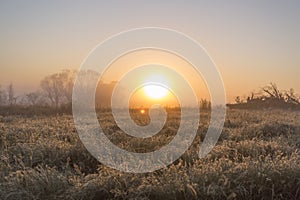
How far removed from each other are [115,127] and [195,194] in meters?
5.41

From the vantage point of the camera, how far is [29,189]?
4.43 metres

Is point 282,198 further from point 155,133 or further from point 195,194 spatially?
point 155,133

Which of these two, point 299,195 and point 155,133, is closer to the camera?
point 299,195

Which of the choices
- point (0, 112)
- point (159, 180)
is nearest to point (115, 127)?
point (159, 180)

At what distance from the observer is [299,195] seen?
4441 mm

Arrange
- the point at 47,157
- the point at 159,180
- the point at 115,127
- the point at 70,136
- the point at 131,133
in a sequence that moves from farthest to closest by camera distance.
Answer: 1. the point at 115,127
2. the point at 131,133
3. the point at 70,136
4. the point at 47,157
5. the point at 159,180

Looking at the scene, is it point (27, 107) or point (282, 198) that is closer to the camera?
point (282, 198)

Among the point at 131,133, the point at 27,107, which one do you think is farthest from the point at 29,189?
the point at 27,107

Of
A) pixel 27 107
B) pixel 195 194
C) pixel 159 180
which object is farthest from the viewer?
pixel 27 107

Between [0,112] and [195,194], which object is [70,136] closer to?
[195,194]

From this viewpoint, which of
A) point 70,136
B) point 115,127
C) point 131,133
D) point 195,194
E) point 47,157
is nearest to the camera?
point 195,194

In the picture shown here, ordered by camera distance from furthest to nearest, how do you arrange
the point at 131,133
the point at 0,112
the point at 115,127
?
the point at 0,112 < the point at 115,127 < the point at 131,133

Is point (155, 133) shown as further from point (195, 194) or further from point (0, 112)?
point (0, 112)

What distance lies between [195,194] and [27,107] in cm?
1401
